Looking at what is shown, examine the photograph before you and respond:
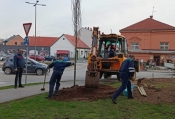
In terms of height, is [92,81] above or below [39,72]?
above

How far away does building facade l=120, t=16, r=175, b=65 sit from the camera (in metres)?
54.5

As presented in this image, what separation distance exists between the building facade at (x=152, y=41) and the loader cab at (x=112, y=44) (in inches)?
1423

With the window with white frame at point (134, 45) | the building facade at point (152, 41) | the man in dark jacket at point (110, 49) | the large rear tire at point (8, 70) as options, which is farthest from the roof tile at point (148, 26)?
the man in dark jacket at point (110, 49)

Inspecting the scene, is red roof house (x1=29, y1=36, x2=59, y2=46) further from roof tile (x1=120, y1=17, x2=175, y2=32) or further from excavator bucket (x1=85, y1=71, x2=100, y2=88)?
excavator bucket (x1=85, y1=71, x2=100, y2=88)

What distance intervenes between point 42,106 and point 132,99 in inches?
128

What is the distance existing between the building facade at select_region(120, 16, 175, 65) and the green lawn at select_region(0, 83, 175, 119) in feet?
150

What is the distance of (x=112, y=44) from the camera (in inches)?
720

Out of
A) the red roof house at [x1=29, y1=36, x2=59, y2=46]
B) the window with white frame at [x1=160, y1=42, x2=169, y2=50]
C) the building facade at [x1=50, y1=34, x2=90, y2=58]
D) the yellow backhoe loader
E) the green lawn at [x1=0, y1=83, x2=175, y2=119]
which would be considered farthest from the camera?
the red roof house at [x1=29, y1=36, x2=59, y2=46]

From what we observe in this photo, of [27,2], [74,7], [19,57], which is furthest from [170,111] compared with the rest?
[27,2]

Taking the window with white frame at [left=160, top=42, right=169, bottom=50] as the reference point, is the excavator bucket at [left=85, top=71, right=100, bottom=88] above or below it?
below

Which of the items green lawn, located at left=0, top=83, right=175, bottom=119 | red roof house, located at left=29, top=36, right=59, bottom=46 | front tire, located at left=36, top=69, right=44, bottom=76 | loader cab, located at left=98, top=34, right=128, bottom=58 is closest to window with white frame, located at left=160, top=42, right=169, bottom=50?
front tire, located at left=36, top=69, right=44, bottom=76

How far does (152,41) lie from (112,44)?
3988 centimetres

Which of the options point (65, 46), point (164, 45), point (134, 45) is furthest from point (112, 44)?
point (65, 46)

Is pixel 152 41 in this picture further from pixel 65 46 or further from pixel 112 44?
pixel 112 44
